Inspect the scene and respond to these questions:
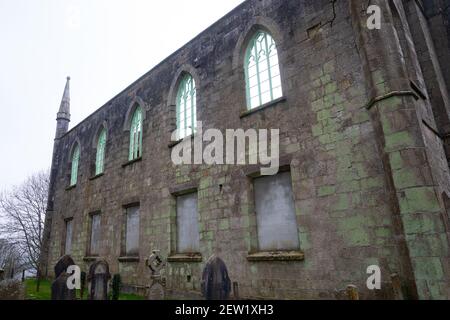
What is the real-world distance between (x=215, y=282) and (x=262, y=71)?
5.79m

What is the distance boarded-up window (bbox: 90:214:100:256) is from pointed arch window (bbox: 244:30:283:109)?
960 centimetres

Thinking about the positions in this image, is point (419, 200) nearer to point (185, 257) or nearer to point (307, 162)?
point (307, 162)

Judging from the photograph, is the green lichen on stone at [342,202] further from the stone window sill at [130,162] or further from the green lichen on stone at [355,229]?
the stone window sill at [130,162]

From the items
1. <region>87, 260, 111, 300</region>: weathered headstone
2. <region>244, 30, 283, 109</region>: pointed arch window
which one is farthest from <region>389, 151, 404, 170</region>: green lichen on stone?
<region>87, 260, 111, 300</region>: weathered headstone

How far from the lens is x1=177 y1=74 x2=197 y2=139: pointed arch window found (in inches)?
401

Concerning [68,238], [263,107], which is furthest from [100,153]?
[263,107]

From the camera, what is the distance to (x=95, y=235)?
543 inches

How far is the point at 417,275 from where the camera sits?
475 cm

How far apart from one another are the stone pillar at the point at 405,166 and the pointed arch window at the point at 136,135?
9.26 metres

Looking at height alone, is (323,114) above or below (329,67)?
below

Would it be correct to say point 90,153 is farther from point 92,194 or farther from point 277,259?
A: point 277,259

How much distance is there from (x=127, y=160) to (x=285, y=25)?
27.9 ft

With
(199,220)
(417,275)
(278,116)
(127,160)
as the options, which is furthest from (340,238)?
(127,160)

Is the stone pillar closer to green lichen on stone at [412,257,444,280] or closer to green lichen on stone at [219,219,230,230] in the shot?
green lichen on stone at [412,257,444,280]
